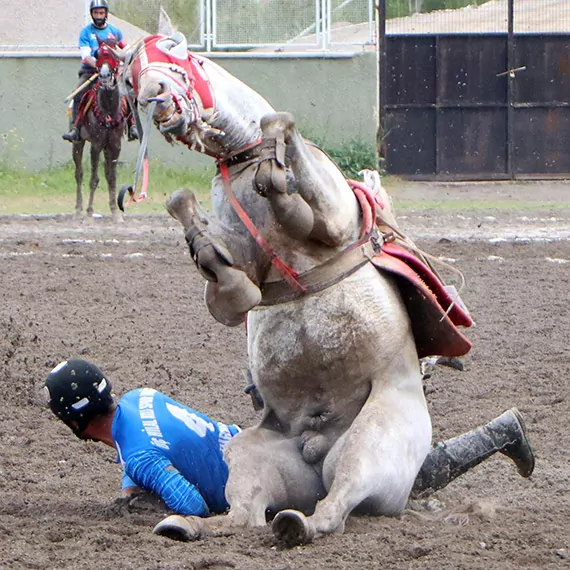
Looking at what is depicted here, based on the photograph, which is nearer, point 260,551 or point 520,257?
point 260,551

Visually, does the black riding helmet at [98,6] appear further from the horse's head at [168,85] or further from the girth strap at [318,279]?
the horse's head at [168,85]

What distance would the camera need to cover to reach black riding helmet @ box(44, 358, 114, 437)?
4.83 m

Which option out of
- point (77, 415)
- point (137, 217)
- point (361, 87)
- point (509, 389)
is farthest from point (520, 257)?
point (361, 87)

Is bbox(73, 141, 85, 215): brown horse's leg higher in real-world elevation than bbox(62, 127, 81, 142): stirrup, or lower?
lower

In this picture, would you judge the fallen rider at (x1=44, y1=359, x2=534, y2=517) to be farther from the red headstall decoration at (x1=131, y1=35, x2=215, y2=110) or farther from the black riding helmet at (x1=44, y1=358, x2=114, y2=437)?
the red headstall decoration at (x1=131, y1=35, x2=215, y2=110)

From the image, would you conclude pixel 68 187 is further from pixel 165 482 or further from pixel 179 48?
pixel 179 48

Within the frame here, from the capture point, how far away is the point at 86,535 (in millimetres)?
4078

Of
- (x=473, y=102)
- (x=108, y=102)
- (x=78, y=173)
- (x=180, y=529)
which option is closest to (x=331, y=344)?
(x=180, y=529)

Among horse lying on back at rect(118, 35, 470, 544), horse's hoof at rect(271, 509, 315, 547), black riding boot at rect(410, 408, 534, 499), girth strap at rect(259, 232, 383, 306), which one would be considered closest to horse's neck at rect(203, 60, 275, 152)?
horse lying on back at rect(118, 35, 470, 544)

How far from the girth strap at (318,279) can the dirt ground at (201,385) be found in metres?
0.79

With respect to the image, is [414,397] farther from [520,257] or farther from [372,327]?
[520,257]

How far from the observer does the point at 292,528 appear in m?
3.72

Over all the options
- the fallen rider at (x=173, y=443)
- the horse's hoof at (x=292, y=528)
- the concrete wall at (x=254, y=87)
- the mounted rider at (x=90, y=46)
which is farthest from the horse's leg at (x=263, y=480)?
the concrete wall at (x=254, y=87)

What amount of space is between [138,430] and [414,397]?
1102 millimetres
